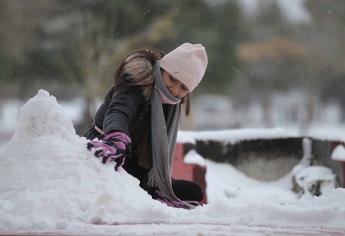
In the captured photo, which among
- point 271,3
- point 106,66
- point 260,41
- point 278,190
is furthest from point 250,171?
point 271,3

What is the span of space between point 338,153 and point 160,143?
325 cm

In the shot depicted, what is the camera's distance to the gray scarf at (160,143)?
4398 millimetres

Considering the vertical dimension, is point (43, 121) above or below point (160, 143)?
above

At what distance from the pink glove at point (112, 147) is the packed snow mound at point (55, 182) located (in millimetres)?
45

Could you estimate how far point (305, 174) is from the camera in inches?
304

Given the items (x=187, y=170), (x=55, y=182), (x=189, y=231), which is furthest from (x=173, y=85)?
(x=187, y=170)

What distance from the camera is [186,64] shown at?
444 cm

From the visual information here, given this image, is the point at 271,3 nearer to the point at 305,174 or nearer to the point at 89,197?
the point at 305,174

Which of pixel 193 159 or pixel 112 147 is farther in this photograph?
pixel 193 159

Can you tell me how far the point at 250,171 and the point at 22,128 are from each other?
16.6 ft

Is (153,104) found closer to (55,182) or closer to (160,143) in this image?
(160,143)

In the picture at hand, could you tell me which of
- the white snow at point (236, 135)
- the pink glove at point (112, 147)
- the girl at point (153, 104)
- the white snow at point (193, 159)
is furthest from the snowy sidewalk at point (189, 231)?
the white snow at point (236, 135)

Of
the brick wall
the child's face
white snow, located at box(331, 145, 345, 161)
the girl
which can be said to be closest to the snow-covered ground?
the girl

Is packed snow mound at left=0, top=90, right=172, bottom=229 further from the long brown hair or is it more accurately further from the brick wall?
the brick wall
